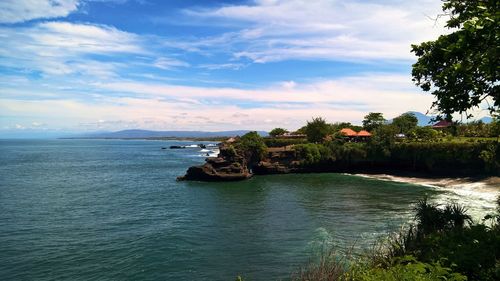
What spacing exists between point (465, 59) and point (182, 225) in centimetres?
3087

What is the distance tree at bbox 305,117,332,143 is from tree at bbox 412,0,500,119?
8217 centimetres

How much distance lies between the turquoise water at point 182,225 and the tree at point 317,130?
104 ft

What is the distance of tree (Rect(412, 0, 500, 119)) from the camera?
41.0ft

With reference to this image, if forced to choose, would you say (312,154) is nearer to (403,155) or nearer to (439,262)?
(403,155)

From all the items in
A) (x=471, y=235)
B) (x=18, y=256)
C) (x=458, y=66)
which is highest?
(x=458, y=66)

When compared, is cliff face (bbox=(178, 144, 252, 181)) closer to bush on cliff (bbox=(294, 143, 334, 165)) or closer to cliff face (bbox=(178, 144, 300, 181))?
cliff face (bbox=(178, 144, 300, 181))

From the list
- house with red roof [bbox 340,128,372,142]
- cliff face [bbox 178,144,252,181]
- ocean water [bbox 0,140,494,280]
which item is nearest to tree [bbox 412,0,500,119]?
ocean water [bbox 0,140,494,280]

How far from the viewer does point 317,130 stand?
102000 mm

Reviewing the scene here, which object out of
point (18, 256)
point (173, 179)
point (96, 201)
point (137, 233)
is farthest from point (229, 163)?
point (18, 256)

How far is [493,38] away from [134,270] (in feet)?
78.1

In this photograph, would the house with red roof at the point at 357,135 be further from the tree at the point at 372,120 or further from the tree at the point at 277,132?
the tree at the point at 277,132

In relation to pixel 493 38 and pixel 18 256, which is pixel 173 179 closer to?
A: pixel 18 256

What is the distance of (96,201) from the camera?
53188 mm

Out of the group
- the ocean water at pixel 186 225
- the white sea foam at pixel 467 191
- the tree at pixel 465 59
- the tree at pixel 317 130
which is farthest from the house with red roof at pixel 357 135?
the tree at pixel 465 59
